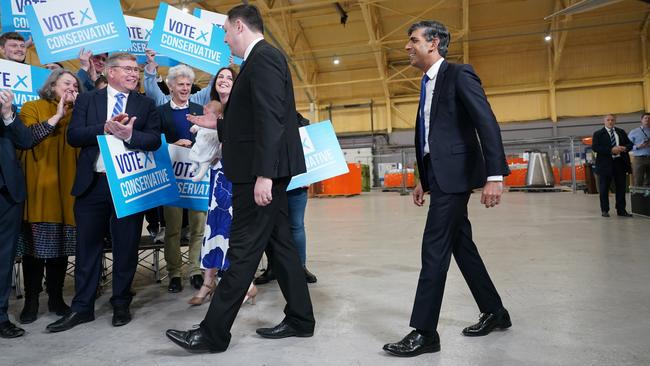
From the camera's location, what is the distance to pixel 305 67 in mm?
18000

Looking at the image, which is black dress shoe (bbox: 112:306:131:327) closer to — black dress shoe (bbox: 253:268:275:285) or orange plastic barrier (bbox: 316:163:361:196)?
black dress shoe (bbox: 253:268:275:285)

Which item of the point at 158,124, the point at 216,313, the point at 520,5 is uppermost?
the point at 520,5

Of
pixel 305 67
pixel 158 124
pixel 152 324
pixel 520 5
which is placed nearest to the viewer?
pixel 152 324

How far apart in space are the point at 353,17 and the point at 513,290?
597 inches

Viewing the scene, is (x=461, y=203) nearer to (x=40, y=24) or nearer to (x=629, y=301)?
(x=629, y=301)

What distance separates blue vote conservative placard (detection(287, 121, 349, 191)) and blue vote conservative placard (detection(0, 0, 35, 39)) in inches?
91.1

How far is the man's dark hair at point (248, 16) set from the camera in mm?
1959

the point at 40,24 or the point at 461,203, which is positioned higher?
the point at 40,24

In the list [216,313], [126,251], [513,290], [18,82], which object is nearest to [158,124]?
[126,251]

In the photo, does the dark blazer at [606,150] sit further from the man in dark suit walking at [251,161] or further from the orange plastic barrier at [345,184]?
the orange plastic barrier at [345,184]

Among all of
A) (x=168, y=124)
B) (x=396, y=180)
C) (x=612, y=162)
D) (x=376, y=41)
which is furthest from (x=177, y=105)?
(x=396, y=180)

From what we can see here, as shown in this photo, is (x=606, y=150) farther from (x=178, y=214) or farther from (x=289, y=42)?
(x=289, y=42)

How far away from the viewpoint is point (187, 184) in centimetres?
293

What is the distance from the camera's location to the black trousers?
1869 millimetres
